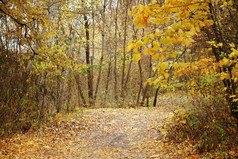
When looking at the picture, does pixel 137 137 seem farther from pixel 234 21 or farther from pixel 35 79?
pixel 234 21

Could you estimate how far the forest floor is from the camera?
4902mm

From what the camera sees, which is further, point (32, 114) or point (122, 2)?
point (122, 2)

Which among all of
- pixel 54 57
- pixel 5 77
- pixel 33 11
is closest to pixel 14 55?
pixel 5 77

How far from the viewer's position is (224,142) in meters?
3.99

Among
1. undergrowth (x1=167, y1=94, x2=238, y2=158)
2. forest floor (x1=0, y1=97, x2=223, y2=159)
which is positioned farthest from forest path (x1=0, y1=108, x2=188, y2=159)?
undergrowth (x1=167, y1=94, x2=238, y2=158)

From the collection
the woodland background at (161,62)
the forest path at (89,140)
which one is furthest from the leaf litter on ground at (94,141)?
the woodland background at (161,62)

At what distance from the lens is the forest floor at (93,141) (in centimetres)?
490

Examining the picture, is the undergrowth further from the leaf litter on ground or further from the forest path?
the forest path

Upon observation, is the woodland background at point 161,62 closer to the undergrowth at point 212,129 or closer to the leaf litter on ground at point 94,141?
the undergrowth at point 212,129

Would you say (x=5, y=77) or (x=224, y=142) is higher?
(x=5, y=77)

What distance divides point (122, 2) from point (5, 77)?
11741 mm

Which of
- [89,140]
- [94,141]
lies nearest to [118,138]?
[94,141]

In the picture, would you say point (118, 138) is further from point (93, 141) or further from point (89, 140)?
point (89, 140)

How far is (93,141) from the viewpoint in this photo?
261 inches
